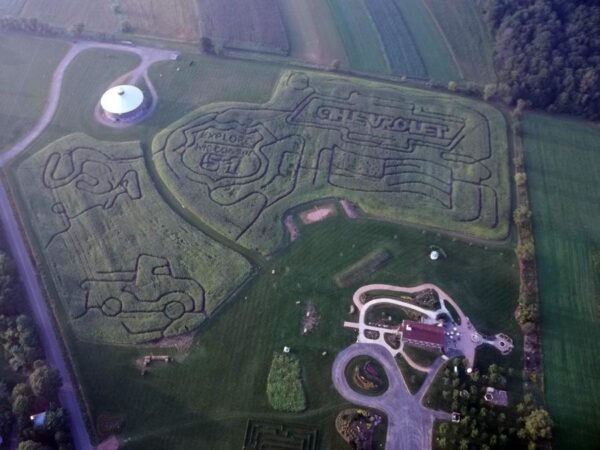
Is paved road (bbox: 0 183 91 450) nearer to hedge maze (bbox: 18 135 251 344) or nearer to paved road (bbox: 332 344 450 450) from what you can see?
hedge maze (bbox: 18 135 251 344)

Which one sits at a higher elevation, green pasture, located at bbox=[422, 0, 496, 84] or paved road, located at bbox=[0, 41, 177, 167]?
green pasture, located at bbox=[422, 0, 496, 84]

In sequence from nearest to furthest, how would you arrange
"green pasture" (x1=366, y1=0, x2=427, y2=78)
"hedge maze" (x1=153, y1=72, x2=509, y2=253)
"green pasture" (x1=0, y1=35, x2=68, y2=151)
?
"hedge maze" (x1=153, y1=72, x2=509, y2=253) < "green pasture" (x1=0, y1=35, x2=68, y2=151) < "green pasture" (x1=366, y1=0, x2=427, y2=78)

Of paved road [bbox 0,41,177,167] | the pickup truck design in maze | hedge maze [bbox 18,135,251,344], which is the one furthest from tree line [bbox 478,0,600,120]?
the pickup truck design in maze

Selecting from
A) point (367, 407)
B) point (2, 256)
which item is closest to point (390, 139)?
point (367, 407)

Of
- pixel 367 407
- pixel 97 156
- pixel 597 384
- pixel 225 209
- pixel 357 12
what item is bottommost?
pixel 367 407

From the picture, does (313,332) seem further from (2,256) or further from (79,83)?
(79,83)

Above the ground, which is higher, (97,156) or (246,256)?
(97,156)
